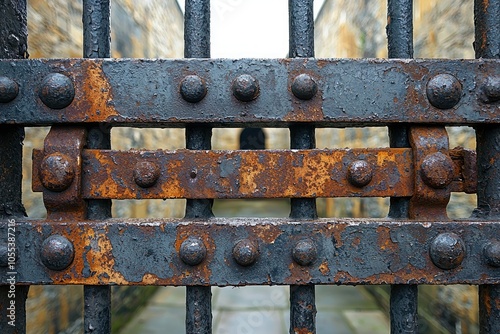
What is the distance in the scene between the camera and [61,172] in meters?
0.55

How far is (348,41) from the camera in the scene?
381cm

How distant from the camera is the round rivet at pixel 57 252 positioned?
0.56 m

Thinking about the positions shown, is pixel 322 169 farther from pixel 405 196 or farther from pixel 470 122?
pixel 470 122

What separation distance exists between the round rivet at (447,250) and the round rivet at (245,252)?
0.30 meters

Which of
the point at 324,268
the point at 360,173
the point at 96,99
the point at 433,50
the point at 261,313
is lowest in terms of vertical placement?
the point at 261,313

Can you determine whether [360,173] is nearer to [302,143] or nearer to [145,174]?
[302,143]

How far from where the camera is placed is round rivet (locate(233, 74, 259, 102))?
57cm

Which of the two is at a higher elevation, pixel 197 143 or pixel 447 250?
pixel 197 143

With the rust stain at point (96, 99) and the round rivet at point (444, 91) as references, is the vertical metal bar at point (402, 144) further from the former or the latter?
the rust stain at point (96, 99)

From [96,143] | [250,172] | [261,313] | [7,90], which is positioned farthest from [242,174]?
[261,313]

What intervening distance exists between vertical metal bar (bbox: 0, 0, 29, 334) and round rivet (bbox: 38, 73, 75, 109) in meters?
0.11

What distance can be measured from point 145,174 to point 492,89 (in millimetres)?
584

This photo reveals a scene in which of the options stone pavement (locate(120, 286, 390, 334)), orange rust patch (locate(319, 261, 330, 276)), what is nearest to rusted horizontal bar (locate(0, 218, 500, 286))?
orange rust patch (locate(319, 261, 330, 276))

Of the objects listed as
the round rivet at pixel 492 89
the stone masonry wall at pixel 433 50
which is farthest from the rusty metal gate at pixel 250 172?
the stone masonry wall at pixel 433 50
